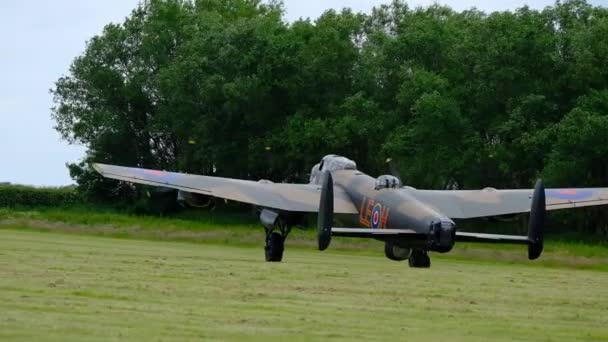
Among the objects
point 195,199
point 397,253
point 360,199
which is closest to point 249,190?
point 195,199

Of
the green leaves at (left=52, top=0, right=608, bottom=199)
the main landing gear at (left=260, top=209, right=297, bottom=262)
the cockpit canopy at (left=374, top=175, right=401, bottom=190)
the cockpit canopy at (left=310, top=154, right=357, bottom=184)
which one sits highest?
the green leaves at (left=52, top=0, right=608, bottom=199)

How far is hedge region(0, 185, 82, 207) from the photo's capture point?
7844 cm

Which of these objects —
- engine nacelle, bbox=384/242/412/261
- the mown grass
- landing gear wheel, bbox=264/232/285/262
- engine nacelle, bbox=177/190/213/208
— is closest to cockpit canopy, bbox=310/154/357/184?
landing gear wheel, bbox=264/232/285/262

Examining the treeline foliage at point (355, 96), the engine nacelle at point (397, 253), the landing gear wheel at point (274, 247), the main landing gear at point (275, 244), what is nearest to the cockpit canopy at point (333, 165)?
the main landing gear at point (275, 244)

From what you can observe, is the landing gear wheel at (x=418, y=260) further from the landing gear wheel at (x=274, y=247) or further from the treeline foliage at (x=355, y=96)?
the treeline foliage at (x=355, y=96)

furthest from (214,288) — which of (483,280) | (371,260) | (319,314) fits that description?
(371,260)

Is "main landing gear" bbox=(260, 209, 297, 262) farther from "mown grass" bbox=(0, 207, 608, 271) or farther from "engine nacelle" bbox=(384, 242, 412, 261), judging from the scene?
"mown grass" bbox=(0, 207, 608, 271)

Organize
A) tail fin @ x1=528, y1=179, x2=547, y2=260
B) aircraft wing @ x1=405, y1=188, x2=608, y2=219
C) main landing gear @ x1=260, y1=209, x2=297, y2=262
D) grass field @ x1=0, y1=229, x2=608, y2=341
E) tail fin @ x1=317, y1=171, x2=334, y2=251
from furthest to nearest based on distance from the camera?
main landing gear @ x1=260, y1=209, x2=297, y2=262
aircraft wing @ x1=405, y1=188, x2=608, y2=219
tail fin @ x1=317, y1=171, x2=334, y2=251
tail fin @ x1=528, y1=179, x2=547, y2=260
grass field @ x1=0, y1=229, x2=608, y2=341

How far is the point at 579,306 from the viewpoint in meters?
25.0

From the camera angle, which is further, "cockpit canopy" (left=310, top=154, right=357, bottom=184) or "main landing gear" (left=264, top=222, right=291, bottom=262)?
"cockpit canopy" (left=310, top=154, right=357, bottom=184)

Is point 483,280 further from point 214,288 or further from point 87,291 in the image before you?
point 87,291

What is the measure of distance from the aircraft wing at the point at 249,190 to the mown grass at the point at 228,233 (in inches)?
368

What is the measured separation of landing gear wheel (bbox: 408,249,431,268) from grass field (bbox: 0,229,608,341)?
43 cm

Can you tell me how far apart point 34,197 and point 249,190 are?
4295 centimetres
